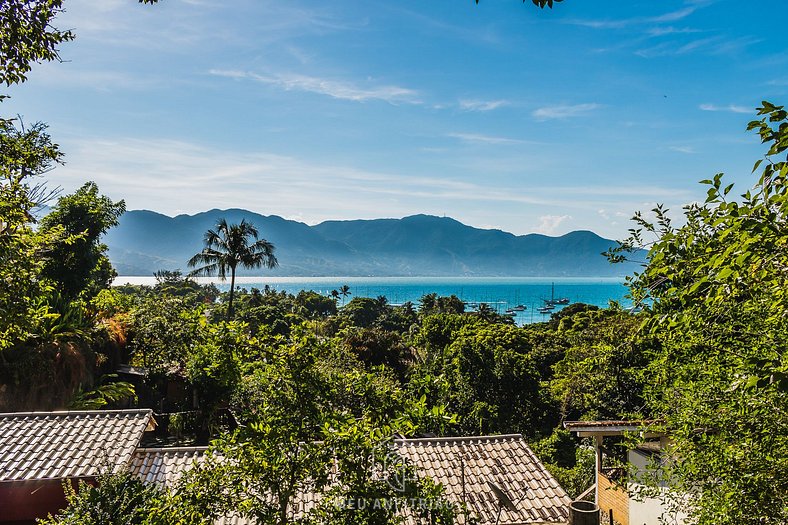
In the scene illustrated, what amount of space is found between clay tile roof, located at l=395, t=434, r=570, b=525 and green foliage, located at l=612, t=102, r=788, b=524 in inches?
143

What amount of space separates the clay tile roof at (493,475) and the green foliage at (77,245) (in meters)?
13.9

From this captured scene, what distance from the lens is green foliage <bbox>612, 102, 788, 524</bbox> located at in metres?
3.41

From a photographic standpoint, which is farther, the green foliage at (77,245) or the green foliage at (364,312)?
the green foliage at (364,312)

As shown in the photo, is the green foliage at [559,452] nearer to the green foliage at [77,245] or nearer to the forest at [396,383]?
the forest at [396,383]

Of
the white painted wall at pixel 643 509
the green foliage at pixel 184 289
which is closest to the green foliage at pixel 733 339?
the white painted wall at pixel 643 509

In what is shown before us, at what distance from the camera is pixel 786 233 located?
3352 mm

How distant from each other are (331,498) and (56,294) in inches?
647

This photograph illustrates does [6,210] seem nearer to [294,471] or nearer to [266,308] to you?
[294,471]

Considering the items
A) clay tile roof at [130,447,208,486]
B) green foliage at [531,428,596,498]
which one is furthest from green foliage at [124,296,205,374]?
green foliage at [531,428,596,498]

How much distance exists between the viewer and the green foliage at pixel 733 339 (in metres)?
3.41

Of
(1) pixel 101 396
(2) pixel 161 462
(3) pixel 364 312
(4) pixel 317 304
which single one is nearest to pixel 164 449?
(2) pixel 161 462

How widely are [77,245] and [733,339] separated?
19.2 meters

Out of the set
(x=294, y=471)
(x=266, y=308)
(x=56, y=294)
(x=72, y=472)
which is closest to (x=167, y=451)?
(x=72, y=472)

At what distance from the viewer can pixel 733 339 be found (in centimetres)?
571
